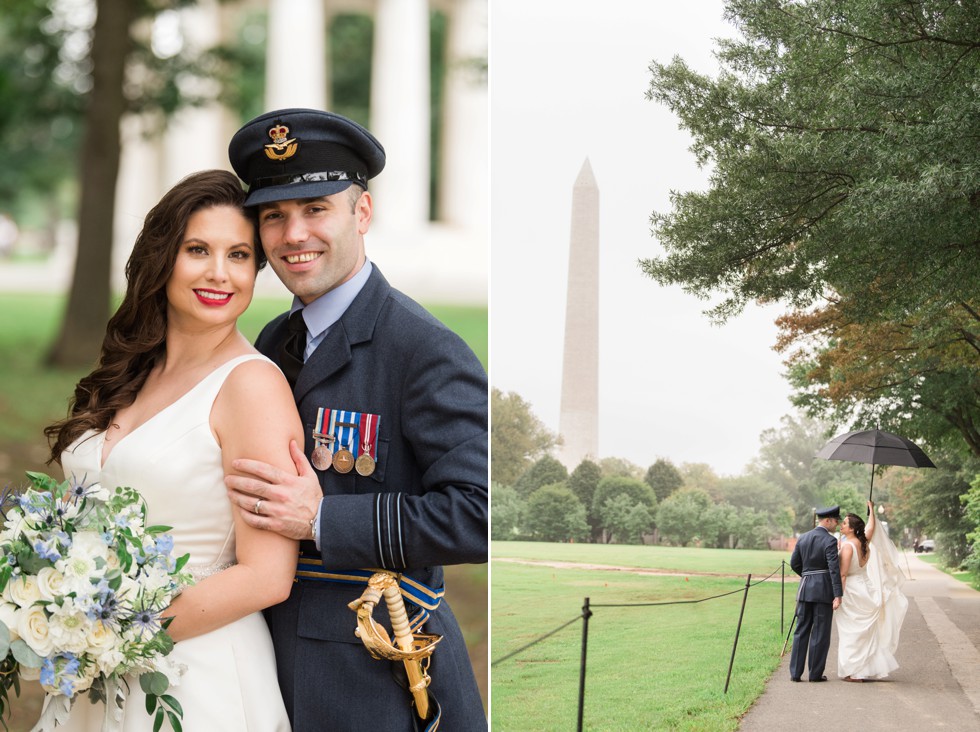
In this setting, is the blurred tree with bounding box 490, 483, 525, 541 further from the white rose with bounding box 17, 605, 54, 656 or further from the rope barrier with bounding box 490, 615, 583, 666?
the white rose with bounding box 17, 605, 54, 656

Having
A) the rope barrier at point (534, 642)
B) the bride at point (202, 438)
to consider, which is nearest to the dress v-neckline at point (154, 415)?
the bride at point (202, 438)

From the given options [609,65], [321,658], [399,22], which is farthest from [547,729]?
[399,22]

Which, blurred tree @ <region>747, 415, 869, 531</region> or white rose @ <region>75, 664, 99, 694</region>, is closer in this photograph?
white rose @ <region>75, 664, 99, 694</region>

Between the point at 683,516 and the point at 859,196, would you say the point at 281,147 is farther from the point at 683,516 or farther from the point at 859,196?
the point at 683,516

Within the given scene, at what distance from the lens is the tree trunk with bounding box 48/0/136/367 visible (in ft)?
34.1

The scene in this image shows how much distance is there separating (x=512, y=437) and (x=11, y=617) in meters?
3.04

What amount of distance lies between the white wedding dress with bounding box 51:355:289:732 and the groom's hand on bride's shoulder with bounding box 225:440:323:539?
90 mm

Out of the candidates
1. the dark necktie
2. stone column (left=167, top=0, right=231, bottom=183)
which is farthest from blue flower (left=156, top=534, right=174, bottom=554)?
stone column (left=167, top=0, right=231, bottom=183)

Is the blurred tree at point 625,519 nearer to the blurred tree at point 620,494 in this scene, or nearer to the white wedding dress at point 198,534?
the blurred tree at point 620,494

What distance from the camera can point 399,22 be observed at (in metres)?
19.4

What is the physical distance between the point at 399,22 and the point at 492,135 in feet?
49.4

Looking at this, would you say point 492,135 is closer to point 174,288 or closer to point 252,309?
point 174,288

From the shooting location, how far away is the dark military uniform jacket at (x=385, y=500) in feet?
8.39

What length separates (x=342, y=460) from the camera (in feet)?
8.69
